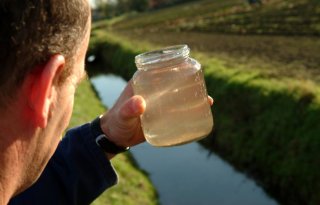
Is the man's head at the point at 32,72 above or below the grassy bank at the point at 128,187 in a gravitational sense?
above

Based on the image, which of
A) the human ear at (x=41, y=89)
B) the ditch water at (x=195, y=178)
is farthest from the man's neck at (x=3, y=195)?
the ditch water at (x=195, y=178)

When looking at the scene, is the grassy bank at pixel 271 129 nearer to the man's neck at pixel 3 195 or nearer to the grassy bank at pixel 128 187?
the grassy bank at pixel 128 187

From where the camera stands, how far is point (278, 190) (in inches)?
318

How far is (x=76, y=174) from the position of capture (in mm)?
2176

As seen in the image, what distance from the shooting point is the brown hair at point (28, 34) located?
134 cm

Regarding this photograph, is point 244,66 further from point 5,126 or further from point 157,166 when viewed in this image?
point 5,126

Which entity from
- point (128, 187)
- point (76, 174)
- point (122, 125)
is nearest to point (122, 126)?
point (122, 125)

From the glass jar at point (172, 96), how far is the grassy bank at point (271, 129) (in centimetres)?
532

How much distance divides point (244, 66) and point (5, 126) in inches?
469

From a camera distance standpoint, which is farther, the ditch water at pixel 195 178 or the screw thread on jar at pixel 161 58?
the ditch water at pixel 195 178

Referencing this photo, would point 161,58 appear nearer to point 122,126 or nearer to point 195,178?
point 122,126

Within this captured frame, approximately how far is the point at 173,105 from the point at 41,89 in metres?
0.68

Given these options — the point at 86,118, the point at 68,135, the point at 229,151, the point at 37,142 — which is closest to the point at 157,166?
the point at 229,151

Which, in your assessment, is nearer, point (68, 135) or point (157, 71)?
point (157, 71)
